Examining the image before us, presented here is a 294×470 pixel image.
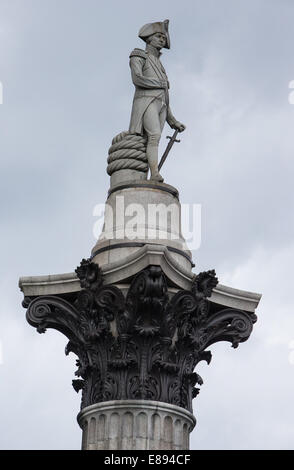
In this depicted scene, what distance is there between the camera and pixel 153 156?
2512 centimetres

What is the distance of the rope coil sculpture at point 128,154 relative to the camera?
25.1 m

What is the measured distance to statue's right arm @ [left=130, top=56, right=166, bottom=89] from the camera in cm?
2608

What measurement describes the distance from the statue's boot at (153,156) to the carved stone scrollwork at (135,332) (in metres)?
3.64

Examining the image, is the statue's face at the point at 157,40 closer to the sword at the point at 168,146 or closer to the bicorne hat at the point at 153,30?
the bicorne hat at the point at 153,30

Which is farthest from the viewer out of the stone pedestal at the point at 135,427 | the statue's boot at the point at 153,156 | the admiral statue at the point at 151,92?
the admiral statue at the point at 151,92

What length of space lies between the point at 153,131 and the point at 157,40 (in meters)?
3.08

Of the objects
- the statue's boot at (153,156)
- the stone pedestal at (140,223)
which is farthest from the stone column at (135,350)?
the statue's boot at (153,156)

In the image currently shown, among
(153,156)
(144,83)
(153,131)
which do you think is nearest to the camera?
(153,156)

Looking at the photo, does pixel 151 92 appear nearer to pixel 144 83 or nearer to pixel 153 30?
pixel 144 83

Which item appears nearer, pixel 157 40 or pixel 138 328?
pixel 138 328

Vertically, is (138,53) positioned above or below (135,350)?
above

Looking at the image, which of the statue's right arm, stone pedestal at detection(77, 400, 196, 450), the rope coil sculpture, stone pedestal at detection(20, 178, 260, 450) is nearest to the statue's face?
the statue's right arm

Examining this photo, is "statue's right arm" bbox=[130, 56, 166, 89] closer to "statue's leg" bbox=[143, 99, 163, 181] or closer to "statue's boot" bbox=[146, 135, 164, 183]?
"statue's leg" bbox=[143, 99, 163, 181]

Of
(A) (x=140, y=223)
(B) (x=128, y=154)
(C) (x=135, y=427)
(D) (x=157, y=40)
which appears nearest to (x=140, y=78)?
(D) (x=157, y=40)
